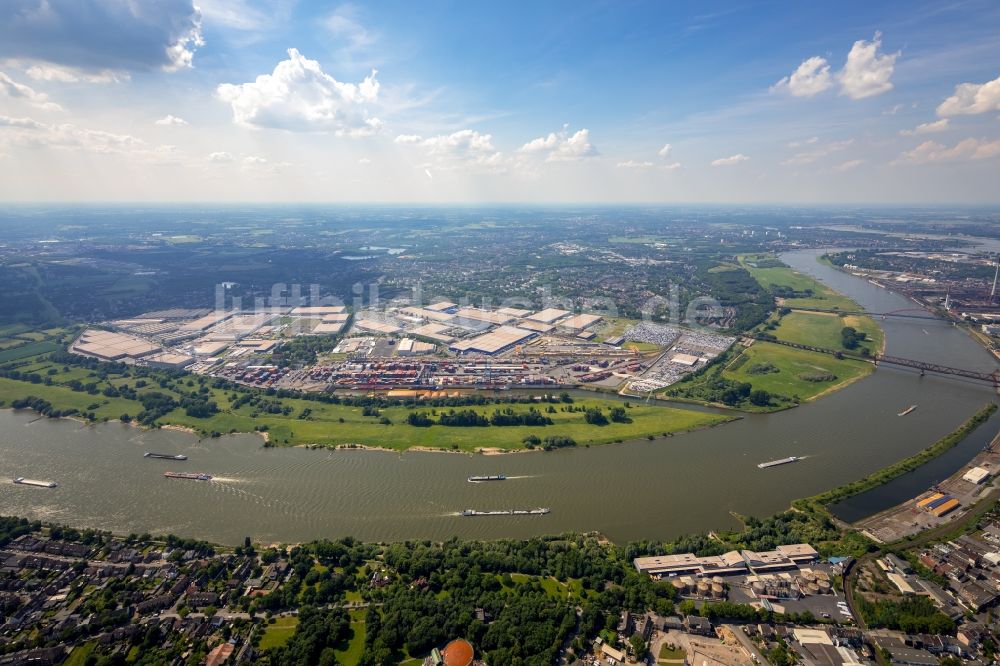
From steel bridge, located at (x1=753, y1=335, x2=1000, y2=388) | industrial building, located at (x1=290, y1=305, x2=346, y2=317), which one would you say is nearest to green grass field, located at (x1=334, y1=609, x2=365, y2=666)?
steel bridge, located at (x1=753, y1=335, x2=1000, y2=388)

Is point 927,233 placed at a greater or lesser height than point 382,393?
greater

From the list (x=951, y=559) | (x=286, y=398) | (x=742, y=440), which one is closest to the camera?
(x=951, y=559)

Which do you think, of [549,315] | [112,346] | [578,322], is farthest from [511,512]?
[112,346]

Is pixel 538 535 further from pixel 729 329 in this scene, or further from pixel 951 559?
pixel 729 329

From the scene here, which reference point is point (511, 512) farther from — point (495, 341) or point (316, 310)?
point (316, 310)

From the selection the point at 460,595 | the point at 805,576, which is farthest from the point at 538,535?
the point at 805,576

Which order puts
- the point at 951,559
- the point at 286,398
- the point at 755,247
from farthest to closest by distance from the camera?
the point at 755,247 → the point at 286,398 → the point at 951,559

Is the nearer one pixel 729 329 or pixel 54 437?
pixel 54 437
